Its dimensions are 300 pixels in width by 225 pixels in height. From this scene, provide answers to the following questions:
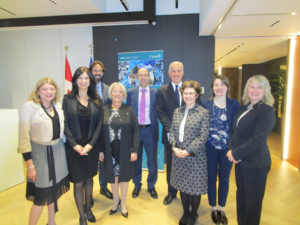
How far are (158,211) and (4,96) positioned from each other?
4750 mm

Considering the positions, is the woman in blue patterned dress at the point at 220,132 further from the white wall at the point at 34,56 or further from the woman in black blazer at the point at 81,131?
the white wall at the point at 34,56

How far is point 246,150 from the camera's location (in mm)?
1668

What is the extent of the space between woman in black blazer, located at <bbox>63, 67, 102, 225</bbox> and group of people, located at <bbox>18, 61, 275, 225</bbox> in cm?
1

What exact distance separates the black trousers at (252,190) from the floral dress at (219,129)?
0.31 m

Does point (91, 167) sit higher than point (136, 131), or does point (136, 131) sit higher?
point (136, 131)

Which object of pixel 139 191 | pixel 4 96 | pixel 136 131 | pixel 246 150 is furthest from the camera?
pixel 4 96

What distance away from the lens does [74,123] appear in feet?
6.45

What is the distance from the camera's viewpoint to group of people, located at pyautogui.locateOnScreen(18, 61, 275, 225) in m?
1.70

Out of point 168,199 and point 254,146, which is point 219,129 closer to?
point 254,146

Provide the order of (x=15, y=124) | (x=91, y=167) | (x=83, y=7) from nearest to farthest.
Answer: (x=91, y=167)
(x=15, y=124)
(x=83, y=7)

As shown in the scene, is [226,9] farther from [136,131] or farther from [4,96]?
[4,96]

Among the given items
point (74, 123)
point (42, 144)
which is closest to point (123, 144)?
point (74, 123)

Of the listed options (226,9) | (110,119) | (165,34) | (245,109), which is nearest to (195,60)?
(165,34)

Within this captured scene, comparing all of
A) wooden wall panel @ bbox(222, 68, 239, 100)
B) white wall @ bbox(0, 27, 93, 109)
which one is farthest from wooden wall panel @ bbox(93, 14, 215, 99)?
wooden wall panel @ bbox(222, 68, 239, 100)
